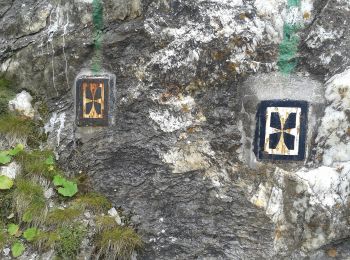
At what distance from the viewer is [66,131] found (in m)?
4.78

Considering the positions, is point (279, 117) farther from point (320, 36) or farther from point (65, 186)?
point (65, 186)

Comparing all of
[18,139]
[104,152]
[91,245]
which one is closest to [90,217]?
[91,245]

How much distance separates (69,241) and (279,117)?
2098mm

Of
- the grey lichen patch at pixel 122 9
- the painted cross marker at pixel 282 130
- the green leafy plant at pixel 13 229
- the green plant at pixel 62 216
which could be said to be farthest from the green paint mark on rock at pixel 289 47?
the green leafy plant at pixel 13 229

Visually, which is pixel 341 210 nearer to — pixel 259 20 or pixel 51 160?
pixel 259 20

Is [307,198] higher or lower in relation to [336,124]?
lower

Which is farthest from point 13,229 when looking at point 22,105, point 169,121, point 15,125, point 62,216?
point 169,121

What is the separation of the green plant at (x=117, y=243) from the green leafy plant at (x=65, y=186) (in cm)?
49

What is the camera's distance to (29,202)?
171 inches

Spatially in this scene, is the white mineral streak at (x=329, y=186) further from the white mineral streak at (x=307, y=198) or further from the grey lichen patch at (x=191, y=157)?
the grey lichen patch at (x=191, y=157)

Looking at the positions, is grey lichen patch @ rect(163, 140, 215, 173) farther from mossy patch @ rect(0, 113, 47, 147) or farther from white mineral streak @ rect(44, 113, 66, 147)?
mossy patch @ rect(0, 113, 47, 147)

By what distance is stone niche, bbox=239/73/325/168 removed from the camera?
14.6ft

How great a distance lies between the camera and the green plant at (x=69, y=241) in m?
4.14

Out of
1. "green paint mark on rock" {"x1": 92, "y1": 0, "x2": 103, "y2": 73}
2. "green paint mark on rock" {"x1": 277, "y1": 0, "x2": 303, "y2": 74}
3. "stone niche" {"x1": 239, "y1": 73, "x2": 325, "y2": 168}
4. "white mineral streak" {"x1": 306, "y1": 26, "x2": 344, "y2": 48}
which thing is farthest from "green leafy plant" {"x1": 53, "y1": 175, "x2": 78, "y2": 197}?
"white mineral streak" {"x1": 306, "y1": 26, "x2": 344, "y2": 48}
